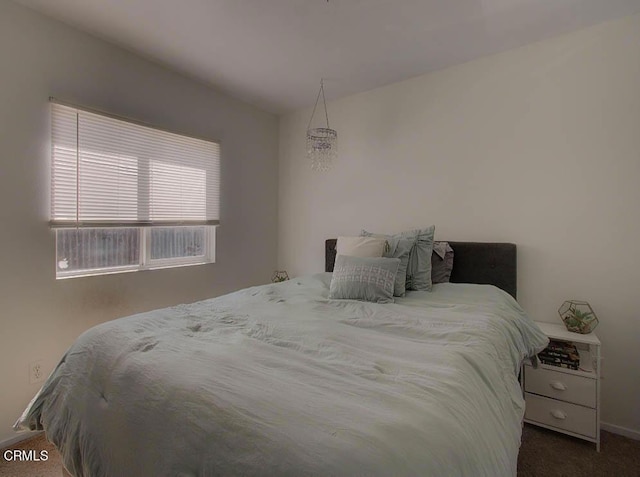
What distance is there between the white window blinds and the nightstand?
2809 millimetres

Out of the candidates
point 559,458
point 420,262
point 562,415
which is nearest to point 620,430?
point 562,415

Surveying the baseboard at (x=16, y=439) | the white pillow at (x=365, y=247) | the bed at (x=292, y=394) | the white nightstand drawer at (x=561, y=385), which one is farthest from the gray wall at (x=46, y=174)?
the white nightstand drawer at (x=561, y=385)

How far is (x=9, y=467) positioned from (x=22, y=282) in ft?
3.28

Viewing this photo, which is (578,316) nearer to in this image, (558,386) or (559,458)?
(558,386)

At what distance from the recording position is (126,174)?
2395 millimetres

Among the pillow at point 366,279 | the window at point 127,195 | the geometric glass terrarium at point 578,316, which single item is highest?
the window at point 127,195

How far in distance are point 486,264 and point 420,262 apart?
52cm

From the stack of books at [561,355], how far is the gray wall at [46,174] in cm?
273

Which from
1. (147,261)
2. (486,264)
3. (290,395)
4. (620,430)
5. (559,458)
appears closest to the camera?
(290,395)

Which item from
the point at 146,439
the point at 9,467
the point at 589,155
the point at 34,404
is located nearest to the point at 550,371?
the point at 589,155

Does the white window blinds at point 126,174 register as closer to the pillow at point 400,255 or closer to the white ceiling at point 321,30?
the white ceiling at point 321,30

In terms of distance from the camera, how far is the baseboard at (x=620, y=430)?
1.97 meters

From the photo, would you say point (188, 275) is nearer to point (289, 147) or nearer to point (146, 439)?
point (289, 147)

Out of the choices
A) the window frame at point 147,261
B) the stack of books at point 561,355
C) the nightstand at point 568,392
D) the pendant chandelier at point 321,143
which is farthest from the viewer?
the pendant chandelier at point 321,143
